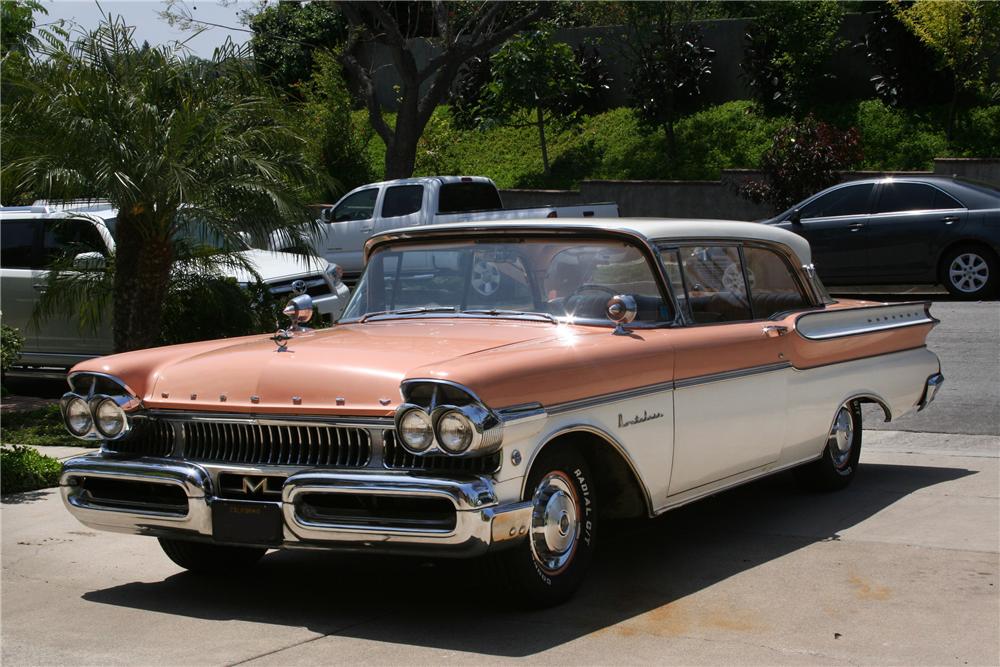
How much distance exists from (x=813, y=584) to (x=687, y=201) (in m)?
19.0

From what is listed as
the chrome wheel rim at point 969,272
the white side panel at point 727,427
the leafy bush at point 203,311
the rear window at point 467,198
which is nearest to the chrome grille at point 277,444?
the white side panel at point 727,427

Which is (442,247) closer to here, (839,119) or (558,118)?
(839,119)

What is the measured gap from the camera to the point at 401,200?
1945 centimetres

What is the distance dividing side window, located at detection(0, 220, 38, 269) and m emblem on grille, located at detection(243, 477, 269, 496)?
8566 millimetres

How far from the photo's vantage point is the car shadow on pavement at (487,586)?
16.5 feet

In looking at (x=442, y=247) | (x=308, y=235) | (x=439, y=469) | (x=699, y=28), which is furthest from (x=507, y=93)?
(x=439, y=469)

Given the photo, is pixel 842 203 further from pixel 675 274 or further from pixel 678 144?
pixel 675 274

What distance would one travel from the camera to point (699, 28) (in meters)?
26.2

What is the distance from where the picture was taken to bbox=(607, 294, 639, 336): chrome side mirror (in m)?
5.71

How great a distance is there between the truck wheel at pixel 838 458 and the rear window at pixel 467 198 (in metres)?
12.0

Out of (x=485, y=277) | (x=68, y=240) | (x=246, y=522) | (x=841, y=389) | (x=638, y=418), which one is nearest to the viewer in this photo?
(x=246, y=522)

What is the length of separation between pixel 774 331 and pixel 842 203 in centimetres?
999

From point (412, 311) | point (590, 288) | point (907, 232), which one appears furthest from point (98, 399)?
point (907, 232)

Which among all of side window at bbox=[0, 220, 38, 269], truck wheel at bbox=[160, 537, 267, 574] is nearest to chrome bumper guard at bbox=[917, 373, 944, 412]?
truck wheel at bbox=[160, 537, 267, 574]
